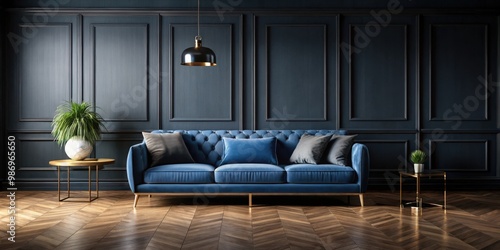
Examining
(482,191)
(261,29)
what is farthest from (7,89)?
(482,191)

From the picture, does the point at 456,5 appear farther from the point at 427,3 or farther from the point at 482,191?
the point at 482,191

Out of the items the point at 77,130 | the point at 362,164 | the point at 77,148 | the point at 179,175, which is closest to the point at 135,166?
the point at 179,175

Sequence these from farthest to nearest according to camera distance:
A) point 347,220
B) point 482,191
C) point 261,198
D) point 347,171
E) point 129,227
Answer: point 482,191, point 261,198, point 347,171, point 347,220, point 129,227

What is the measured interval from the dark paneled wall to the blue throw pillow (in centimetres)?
62

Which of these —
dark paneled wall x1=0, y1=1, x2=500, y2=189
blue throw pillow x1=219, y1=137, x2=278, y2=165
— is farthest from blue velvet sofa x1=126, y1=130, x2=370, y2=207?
dark paneled wall x1=0, y1=1, x2=500, y2=189

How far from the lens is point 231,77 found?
6.06 meters

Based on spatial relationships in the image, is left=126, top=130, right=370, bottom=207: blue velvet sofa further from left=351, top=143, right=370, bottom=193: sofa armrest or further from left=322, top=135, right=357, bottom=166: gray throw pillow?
left=322, top=135, right=357, bottom=166: gray throw pillow

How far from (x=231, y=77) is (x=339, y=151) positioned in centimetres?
159

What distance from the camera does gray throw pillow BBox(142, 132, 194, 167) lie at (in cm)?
524

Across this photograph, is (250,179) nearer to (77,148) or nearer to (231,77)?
(231,77)

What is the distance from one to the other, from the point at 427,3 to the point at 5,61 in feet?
16.0

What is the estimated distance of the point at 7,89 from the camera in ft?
19.9

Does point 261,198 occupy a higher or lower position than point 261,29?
lower

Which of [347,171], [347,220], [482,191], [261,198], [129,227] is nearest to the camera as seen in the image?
[129,227]
